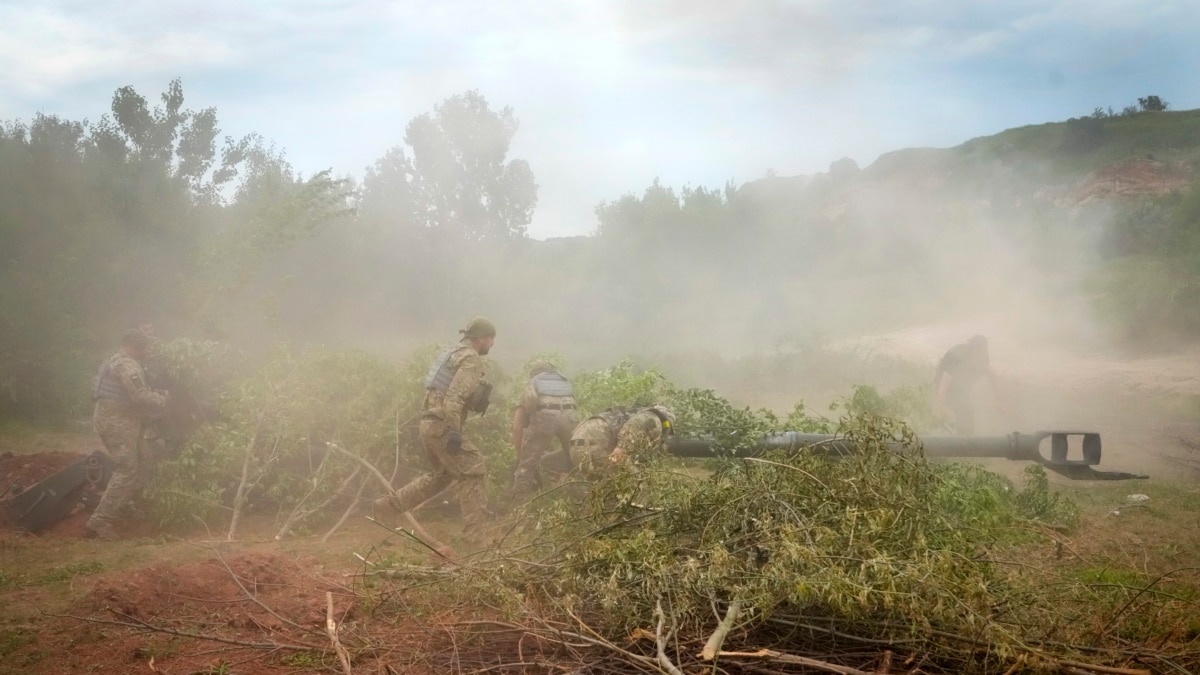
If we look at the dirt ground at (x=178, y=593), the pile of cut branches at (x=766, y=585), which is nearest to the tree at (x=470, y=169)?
the dirt ground at (x=178, y=593)

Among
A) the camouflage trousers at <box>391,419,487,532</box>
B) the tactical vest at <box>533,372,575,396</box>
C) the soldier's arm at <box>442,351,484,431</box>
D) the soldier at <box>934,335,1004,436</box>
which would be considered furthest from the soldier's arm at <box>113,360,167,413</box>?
the soldier at <box>934,335,1004,436</box>

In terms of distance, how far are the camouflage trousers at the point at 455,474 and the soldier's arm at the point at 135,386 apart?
2516mm

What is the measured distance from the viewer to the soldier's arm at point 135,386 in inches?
319

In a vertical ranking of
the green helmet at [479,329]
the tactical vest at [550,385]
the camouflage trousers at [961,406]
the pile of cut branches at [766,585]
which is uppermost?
the green helmet at [479,329]

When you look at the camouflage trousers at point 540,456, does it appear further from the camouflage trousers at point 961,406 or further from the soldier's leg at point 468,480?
the camouflage trousers at point 961,406

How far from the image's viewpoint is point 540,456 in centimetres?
810

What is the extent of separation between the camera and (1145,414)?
13906 mm

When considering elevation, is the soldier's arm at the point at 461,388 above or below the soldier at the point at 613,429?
above

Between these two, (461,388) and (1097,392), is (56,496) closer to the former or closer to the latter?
(461,388)

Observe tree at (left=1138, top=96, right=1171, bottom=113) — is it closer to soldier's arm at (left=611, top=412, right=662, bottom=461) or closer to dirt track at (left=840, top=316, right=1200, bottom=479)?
dirt track at (left=840, top=316, right=1200, bottom=479)

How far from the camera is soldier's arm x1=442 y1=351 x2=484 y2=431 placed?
754 centimetres

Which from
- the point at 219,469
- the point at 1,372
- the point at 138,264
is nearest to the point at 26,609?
the point at 219,469

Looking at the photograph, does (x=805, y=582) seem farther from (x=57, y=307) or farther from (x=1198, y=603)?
(x=57, y=307)

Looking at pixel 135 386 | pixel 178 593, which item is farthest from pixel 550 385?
pixel 135 386
